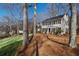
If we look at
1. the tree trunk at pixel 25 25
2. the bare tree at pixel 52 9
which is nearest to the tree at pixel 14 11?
the tree trunk at pixel 25 25

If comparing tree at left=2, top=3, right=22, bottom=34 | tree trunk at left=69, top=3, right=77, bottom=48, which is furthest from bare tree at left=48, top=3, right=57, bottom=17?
tree at left=2, top=3, right=22, bottom=34

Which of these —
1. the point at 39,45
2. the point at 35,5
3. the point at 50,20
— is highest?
the point at 35,5

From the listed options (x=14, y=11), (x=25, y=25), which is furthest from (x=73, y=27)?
(x=14, y=11)

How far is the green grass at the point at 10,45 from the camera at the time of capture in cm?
203

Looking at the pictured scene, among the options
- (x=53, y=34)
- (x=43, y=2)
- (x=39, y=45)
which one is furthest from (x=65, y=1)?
(x=39, y=45)

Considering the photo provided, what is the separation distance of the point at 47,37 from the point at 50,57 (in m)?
0.20

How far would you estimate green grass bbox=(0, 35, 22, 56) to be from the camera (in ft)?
6.64

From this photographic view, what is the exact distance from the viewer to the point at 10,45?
2039mm

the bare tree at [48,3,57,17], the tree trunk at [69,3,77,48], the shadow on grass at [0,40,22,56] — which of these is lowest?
the shadow on grass at [0,40,22,56]

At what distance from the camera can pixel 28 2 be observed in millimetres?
2039

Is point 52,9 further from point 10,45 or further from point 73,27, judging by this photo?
point 10,45

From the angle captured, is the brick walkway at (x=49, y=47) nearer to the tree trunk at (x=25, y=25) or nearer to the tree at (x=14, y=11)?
the tree trunk at (x=25, y=25)

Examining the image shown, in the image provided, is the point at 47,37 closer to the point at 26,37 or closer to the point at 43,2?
Result: the point at 26,37

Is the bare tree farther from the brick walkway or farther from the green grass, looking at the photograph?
the green grass
